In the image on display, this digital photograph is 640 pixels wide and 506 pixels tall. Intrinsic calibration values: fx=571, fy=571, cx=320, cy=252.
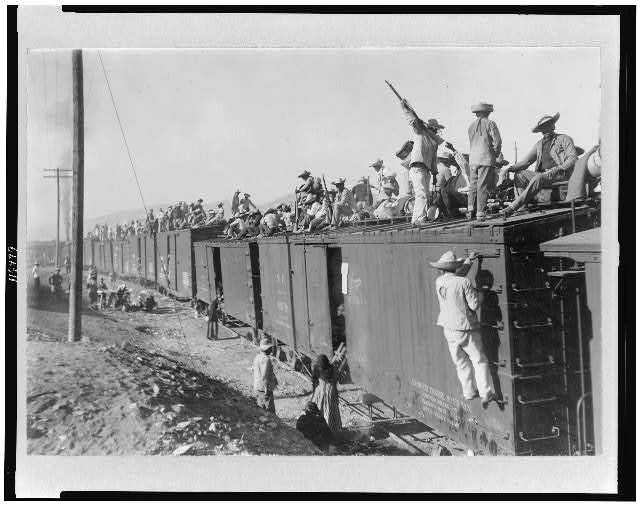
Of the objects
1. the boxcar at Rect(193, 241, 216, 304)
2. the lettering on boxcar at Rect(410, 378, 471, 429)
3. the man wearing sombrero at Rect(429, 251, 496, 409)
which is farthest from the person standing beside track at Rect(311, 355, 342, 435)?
the boxcar at Rect(193, 241, 216, 304)

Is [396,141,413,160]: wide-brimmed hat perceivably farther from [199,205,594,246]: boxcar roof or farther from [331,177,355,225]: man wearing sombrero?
[331,177,355,225]: man wearing sombrero

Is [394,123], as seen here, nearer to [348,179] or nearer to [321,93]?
[321,93]

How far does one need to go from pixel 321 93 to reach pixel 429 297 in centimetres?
328

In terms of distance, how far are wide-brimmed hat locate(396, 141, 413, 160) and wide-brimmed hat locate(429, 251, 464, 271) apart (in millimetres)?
2698

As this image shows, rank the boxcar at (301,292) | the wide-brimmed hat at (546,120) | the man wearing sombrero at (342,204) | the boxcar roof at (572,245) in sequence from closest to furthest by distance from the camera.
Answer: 1. the boxcar roof at (572,245)
2. the wide-brimmed hat at (546,120)
3. the boxcar at (301,292)
4. the man wearing sombrero at (342,204)

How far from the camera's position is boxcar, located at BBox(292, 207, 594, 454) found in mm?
5371

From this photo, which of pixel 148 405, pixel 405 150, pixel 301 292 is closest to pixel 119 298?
pixel 301 292

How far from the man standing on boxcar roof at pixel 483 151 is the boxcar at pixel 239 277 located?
17.7ft

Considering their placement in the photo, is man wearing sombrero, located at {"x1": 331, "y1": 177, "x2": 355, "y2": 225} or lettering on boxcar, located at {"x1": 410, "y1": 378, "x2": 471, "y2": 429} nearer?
lettering on boxcar, located at {"x1": 410, "y1": 378, "x2": 471, "y2": 429}

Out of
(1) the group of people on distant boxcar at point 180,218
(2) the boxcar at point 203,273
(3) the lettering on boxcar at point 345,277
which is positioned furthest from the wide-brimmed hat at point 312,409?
(2) the boxcar at point 203,273

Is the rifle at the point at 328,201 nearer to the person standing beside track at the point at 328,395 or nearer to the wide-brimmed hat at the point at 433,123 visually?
the wide-brimmed hat at the point at 433,123

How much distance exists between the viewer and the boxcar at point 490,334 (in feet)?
17.6

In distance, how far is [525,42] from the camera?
7008 millimetres

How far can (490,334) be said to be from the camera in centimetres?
564
